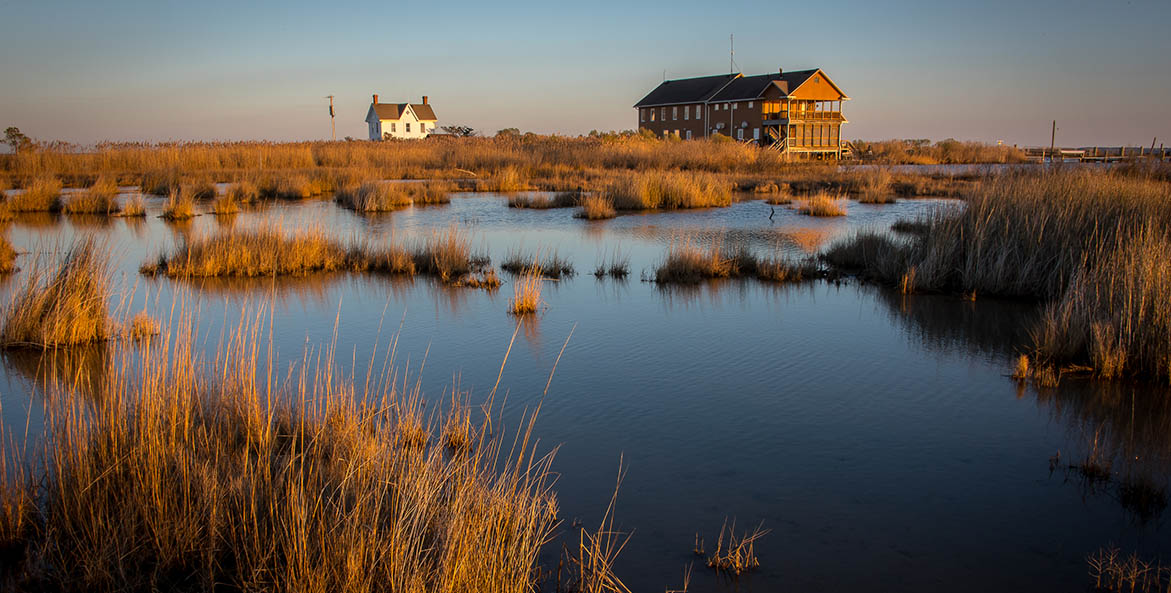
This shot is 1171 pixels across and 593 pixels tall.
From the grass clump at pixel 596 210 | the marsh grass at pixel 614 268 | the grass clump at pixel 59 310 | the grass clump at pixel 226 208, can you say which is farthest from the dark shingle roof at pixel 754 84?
the grass clump at pixel 59 310

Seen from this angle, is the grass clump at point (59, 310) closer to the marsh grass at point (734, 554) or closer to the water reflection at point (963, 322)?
the marsh grass at point (734, 554)

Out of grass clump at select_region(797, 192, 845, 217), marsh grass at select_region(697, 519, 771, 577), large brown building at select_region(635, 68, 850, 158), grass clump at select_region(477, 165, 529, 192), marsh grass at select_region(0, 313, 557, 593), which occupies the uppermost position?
large brown building at select_region(635, 68, 850, 158)

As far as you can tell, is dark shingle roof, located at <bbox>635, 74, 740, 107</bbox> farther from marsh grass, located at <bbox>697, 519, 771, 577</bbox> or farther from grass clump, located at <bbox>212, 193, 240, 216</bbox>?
marsh grass, located at <bbox>697, 519, 771, 577</bbox>

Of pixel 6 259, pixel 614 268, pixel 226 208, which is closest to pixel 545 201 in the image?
pixel 226 208

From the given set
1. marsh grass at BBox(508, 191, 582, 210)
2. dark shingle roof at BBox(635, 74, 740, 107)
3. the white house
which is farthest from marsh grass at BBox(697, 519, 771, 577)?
the white house

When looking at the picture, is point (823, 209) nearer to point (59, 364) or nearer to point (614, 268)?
point (614, 268)

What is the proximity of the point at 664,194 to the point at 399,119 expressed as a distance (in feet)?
180

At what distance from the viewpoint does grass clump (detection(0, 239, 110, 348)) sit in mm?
6668

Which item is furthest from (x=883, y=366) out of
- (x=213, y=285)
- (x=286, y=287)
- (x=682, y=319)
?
(x=213, y=285)

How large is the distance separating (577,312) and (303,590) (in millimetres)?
5936

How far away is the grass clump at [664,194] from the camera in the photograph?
63.7ft

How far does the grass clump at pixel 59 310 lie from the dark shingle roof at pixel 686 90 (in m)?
49.4

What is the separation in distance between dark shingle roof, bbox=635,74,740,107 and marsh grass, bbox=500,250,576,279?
1747 inches

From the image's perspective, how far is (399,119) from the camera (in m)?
69.6
